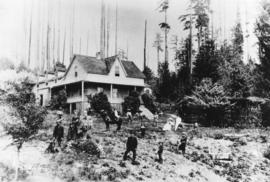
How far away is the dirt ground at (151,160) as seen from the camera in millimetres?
12773

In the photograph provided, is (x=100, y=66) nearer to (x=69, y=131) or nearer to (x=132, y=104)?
(x=132, y=104)

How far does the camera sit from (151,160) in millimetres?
15922

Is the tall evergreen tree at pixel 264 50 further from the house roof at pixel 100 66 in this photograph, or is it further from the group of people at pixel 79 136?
the house roof at pixel 100 66

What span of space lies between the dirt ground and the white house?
33.5ft

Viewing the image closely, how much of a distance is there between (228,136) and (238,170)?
18.0 ft

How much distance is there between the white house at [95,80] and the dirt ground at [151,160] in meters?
10.2

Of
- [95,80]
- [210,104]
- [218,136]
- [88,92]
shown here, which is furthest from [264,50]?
[88,92]

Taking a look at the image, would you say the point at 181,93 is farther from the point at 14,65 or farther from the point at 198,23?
the point at 14,65

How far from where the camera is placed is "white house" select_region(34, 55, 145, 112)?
32.5m

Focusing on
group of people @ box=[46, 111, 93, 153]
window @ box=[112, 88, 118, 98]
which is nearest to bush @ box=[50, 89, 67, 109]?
window @ box=[112, 88, 118, 98]

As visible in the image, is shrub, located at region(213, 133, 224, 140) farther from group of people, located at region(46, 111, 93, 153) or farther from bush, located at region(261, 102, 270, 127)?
group of people, located at region(46, 111, 93, 153)

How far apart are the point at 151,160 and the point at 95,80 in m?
17.8

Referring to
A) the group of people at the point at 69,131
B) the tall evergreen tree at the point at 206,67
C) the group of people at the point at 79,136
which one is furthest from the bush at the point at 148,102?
the group of people at the point at 69,131

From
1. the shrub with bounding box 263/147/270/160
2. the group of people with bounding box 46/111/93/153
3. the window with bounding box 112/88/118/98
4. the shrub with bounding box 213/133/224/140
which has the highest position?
the window with bounding box 112/88/118/98
